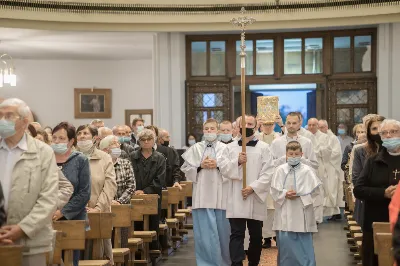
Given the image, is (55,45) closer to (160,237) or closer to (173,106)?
(173,106)

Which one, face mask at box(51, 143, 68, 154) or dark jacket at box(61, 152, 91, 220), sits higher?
face mask at box(51, 143, 68, 154)

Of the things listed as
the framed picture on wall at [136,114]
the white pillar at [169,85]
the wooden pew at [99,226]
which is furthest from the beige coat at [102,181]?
the framed picture on wall at [136,114]

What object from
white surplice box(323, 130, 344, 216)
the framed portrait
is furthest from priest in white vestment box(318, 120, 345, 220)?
the framed portrait

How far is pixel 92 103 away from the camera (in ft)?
90.2

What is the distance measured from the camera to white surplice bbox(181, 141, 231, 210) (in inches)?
438

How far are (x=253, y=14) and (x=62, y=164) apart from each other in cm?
1311

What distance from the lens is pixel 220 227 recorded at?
11.3 meters

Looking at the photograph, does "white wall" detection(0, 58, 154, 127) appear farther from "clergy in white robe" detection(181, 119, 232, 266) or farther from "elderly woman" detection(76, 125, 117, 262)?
"elderly woman" detection(76, 125, 117, 262)

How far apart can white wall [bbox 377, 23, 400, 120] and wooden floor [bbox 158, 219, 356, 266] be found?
16.3 feet

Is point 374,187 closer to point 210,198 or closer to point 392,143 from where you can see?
point 392,143

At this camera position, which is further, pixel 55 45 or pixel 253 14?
pixel 55 45

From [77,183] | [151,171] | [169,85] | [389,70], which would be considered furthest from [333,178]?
[77,183]

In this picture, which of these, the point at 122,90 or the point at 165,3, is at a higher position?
the point at 165,3

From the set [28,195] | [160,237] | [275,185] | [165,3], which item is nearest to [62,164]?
[28,195]
